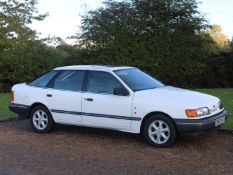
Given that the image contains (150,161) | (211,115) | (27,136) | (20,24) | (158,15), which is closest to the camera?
(150,161)

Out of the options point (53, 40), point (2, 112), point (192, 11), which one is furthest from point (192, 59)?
point (2, 112)

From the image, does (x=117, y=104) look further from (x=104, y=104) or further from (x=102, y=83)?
(x=102, y=83)

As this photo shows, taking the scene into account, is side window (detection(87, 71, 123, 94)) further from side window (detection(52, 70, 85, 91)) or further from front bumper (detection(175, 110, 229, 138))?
front bumper (detection(175, 110, 229, 138))

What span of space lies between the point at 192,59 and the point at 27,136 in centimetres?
1572

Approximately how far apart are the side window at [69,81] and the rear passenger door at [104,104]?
22 centimetres

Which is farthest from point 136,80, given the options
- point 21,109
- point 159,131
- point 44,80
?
point 21,109

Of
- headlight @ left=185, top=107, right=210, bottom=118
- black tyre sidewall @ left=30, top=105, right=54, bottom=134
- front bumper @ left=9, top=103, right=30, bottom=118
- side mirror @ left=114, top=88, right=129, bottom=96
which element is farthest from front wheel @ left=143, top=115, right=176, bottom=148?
front bumper @ left=9, top=103, right=30, bottom=118

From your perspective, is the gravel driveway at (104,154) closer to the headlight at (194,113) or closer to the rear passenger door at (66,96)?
the rear passenger door at (66,96)

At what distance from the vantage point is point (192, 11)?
2427 cm

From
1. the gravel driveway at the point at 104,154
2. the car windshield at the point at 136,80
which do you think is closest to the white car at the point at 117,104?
the car windshield at the point at 136,80

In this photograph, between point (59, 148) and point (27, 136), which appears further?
point (27, 136)

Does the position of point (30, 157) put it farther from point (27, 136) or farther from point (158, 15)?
point (158, 15)

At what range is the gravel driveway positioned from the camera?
297 inches

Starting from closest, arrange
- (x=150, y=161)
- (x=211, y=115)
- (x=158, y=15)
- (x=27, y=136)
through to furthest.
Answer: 1. (x=150, y=161)
2. (x=211, y=115)
3. (x=27, y=136)
4. (x=158, y=15)
